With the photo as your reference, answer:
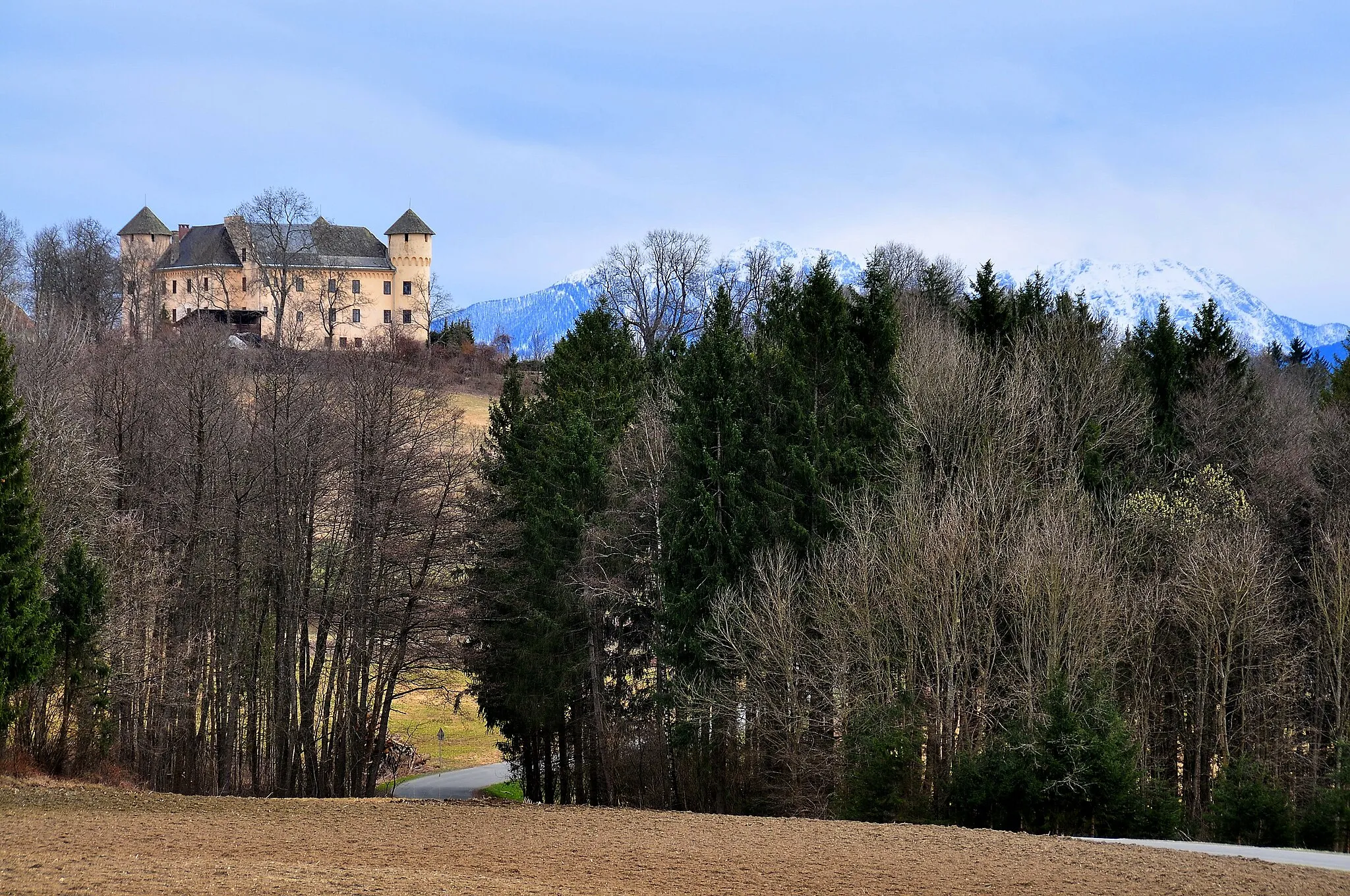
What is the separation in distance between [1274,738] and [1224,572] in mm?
5010

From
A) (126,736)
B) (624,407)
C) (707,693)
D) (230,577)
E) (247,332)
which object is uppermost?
(247,332)

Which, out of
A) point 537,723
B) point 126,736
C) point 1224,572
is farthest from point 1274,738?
point 126,736

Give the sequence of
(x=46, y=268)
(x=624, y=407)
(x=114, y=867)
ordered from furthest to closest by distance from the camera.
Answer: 1. (x=46, y=268)
2. (x=624, y=407)
3. (x=114, y=867)

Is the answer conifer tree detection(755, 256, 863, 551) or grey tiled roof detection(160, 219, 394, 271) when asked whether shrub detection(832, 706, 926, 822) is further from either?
grey tiled roof detection(160, 219, 394, 271)

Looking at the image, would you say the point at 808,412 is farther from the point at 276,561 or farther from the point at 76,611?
the point at 76,611

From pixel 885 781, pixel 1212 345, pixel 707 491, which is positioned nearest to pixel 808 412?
pixel 707 491

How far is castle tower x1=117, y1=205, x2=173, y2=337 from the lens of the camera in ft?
311

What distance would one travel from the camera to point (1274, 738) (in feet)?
109

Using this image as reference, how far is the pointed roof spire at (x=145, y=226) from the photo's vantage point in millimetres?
119625

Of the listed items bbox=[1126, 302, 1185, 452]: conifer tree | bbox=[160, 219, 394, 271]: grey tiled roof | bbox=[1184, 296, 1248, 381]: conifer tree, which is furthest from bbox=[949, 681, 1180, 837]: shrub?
bbox=[160, 219, 394, 271]: grey tiled roof

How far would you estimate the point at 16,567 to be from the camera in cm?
2411

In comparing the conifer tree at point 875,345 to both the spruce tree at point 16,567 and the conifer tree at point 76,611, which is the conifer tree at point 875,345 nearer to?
the conifer tree at point 76,611

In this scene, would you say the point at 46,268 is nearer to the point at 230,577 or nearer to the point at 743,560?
the point at 230,577

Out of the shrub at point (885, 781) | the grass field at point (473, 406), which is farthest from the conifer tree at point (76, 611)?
the grass field at point (473, 406)
